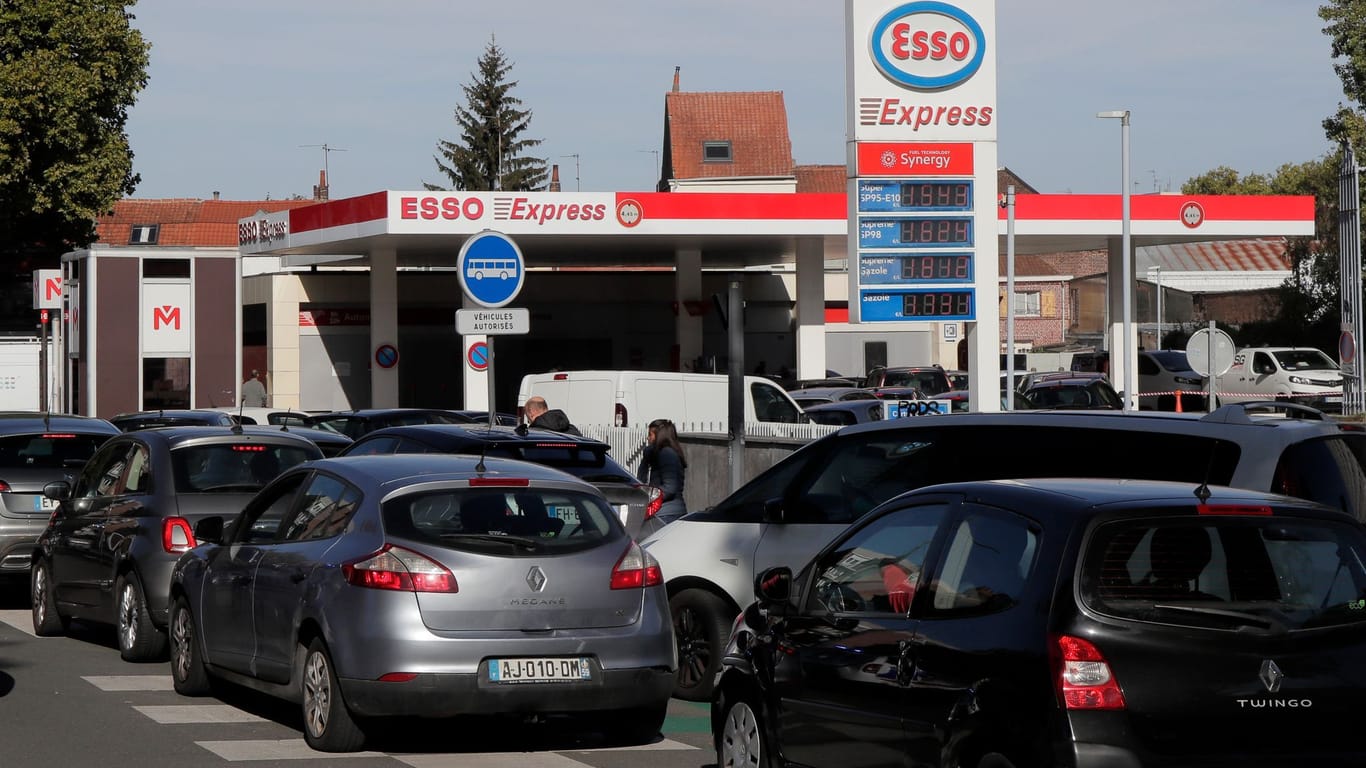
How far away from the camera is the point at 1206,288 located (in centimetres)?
8881

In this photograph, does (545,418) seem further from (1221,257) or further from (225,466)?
(1221,257)

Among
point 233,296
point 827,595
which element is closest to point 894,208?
point 827,595

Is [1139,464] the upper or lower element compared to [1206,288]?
lower

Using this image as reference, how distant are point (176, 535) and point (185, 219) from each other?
82951 mm

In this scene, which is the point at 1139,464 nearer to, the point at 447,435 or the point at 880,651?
the point at 880,651

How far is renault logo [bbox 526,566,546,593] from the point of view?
27.6 feet

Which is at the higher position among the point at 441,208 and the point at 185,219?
the point at 185,219

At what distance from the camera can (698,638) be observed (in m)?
10.7

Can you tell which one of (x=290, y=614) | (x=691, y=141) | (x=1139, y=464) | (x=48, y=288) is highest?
(x=691, y=141)

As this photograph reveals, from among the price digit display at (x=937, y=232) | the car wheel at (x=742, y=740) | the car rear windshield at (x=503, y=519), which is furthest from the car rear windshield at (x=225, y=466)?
the price digit display at (x=937, y=232)

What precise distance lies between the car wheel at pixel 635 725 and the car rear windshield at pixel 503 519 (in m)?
0.99

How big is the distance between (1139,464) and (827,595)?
2.30m

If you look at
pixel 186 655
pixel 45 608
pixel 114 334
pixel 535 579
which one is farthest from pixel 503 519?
pixel 114 334

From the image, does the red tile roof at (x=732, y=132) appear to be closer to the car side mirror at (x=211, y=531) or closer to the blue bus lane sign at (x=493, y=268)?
the blue bus lane sign at (x=493, y=268)
